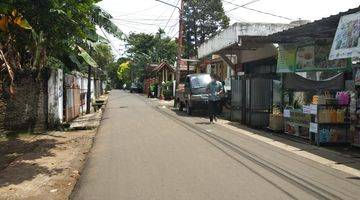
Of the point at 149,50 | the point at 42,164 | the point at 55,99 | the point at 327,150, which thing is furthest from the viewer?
the point at 149,50

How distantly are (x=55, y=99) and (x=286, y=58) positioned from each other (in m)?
8.30

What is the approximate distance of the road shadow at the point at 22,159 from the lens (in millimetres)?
9235

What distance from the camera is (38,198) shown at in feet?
25.0

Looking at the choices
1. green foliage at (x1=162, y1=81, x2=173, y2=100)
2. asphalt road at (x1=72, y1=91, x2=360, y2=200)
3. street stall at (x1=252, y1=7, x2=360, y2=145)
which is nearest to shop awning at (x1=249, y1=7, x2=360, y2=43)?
street stall at (x1=252, y1=7, x2=360, y2=145)

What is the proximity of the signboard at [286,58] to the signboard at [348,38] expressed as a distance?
13.6 feet

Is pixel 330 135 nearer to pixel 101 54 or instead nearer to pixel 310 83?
pixel 310 83

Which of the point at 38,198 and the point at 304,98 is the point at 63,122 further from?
the point at 38,198

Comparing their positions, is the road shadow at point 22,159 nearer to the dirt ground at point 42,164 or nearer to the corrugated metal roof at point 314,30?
the dirt ground at point 42,164

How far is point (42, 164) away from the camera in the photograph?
10.7 meters

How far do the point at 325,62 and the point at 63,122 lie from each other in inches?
398

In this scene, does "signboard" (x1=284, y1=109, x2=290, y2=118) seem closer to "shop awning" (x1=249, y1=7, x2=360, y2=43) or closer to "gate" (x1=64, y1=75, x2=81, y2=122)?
"shop awning" (x1=249, y1=7, x2=360, y2=43)

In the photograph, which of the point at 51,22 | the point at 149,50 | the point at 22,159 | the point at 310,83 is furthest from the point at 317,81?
the point at 149,50

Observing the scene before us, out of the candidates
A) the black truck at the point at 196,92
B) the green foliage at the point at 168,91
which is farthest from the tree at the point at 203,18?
the black truck at the point at 196,92

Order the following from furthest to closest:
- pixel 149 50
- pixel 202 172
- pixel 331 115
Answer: pixel 149 50 < pixel 331 115 < pixel 202 172
